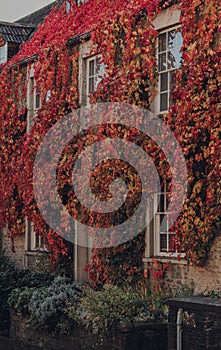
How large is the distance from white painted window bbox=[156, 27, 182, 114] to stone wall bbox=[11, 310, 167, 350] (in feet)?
16.1

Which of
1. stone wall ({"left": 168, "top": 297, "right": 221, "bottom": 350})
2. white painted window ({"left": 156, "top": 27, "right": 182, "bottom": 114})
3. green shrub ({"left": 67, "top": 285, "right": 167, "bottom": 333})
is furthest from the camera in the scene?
white painted window ({"left": 156, "top": 27, "right": 182, "bottom": 114})

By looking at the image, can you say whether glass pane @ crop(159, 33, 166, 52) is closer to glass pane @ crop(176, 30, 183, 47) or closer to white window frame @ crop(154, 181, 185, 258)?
glass pane @ crop(176, 30, 183, 47)

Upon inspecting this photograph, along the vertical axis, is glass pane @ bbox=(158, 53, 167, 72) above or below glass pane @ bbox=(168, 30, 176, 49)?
below

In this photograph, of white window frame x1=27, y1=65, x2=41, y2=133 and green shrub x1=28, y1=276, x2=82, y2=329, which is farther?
white window frame x1=27, y1=65, x2=41, y2=133

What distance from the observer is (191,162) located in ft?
48.2

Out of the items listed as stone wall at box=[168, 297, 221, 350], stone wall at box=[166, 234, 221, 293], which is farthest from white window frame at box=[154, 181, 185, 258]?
stone wall at box=[168, 297, 221, 350]

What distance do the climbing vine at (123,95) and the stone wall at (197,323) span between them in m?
2.43

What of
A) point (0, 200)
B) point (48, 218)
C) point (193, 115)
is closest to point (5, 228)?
point (0, 200)

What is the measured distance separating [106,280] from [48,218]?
10.8ft

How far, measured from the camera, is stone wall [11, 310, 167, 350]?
1347 cm

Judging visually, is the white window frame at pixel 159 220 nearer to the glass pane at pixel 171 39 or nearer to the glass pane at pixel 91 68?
the glass pane at pixel 171 39

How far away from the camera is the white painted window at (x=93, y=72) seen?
18266 mm

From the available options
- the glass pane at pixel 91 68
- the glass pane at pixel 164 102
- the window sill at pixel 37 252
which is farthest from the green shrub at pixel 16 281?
the glass pane at pixel 164 102

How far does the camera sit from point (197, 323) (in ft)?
38.9
